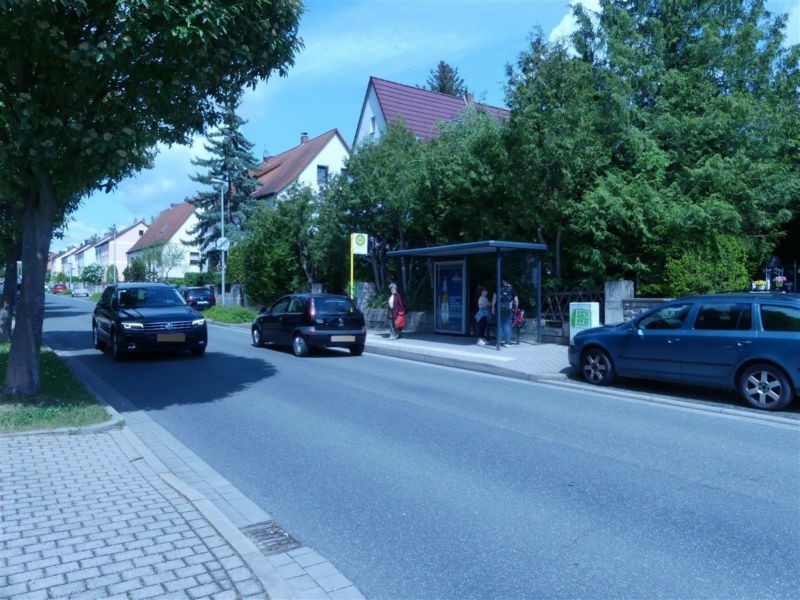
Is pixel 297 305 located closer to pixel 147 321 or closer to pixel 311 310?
pixel 311 310

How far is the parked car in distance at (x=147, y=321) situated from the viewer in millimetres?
13242

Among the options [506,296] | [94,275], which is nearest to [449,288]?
[506,296]

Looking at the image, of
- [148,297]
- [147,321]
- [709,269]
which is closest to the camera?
[147,321]

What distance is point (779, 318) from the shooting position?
28.5 feet

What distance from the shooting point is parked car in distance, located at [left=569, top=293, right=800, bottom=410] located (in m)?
8.52

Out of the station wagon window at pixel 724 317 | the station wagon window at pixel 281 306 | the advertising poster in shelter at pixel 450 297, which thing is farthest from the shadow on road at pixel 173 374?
the station wagon window at pixel 724 317

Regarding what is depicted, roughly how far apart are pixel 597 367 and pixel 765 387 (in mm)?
2742

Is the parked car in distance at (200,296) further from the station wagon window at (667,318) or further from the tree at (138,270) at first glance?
the station wagon window at (667,318)

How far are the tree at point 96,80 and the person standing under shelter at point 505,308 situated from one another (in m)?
8.38

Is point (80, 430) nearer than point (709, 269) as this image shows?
Yes

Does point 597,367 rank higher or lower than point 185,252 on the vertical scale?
lower

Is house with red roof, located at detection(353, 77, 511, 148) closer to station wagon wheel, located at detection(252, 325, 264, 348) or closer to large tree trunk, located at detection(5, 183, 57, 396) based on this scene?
station wagon wheel, located at detection(252, 325, 264, 348)

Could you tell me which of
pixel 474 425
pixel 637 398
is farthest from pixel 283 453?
pixel 637 398

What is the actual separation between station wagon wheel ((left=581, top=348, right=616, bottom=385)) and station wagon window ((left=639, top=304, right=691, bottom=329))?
853 millimetres
